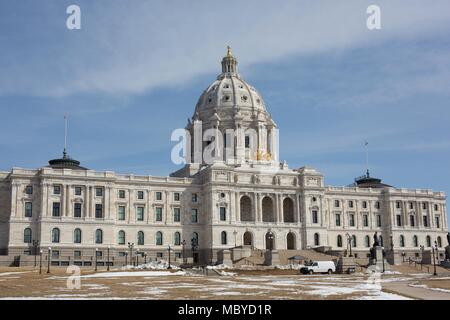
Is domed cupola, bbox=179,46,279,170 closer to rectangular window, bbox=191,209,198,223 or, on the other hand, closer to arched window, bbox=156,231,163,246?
rectangular window, bbox=191,209,198,223

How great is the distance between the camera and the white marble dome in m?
130

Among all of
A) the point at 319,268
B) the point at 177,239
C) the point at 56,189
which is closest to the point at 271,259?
the point at 319,268

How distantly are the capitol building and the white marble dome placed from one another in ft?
0.90

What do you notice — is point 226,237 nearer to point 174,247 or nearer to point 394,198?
point 174,247

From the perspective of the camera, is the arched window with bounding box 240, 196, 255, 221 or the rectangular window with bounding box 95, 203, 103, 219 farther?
the arched window with bounding box 240, 196, 255, 221

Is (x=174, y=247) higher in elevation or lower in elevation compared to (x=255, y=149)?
lower

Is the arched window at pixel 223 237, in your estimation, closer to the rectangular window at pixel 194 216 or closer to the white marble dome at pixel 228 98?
the rectangular window at pixel 194 216

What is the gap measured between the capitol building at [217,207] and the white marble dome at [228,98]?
0.27 meters

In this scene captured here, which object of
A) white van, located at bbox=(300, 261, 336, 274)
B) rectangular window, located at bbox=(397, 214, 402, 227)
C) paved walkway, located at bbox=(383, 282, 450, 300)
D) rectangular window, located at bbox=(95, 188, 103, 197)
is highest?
rectangular window, located at bbox=(95, 188, 103, 197)

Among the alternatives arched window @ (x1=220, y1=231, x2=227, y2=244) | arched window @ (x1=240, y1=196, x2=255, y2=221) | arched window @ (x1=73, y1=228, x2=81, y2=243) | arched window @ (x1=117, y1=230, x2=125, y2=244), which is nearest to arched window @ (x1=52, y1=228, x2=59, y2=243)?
arched window @ (x1=73, y1=228, x2=81, y2=243)

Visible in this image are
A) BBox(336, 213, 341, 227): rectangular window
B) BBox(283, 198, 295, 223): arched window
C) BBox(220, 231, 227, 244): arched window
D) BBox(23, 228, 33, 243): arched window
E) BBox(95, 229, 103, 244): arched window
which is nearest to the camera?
BBox(23, 228, 33, 243): arched window

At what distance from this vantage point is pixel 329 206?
12106 cm
